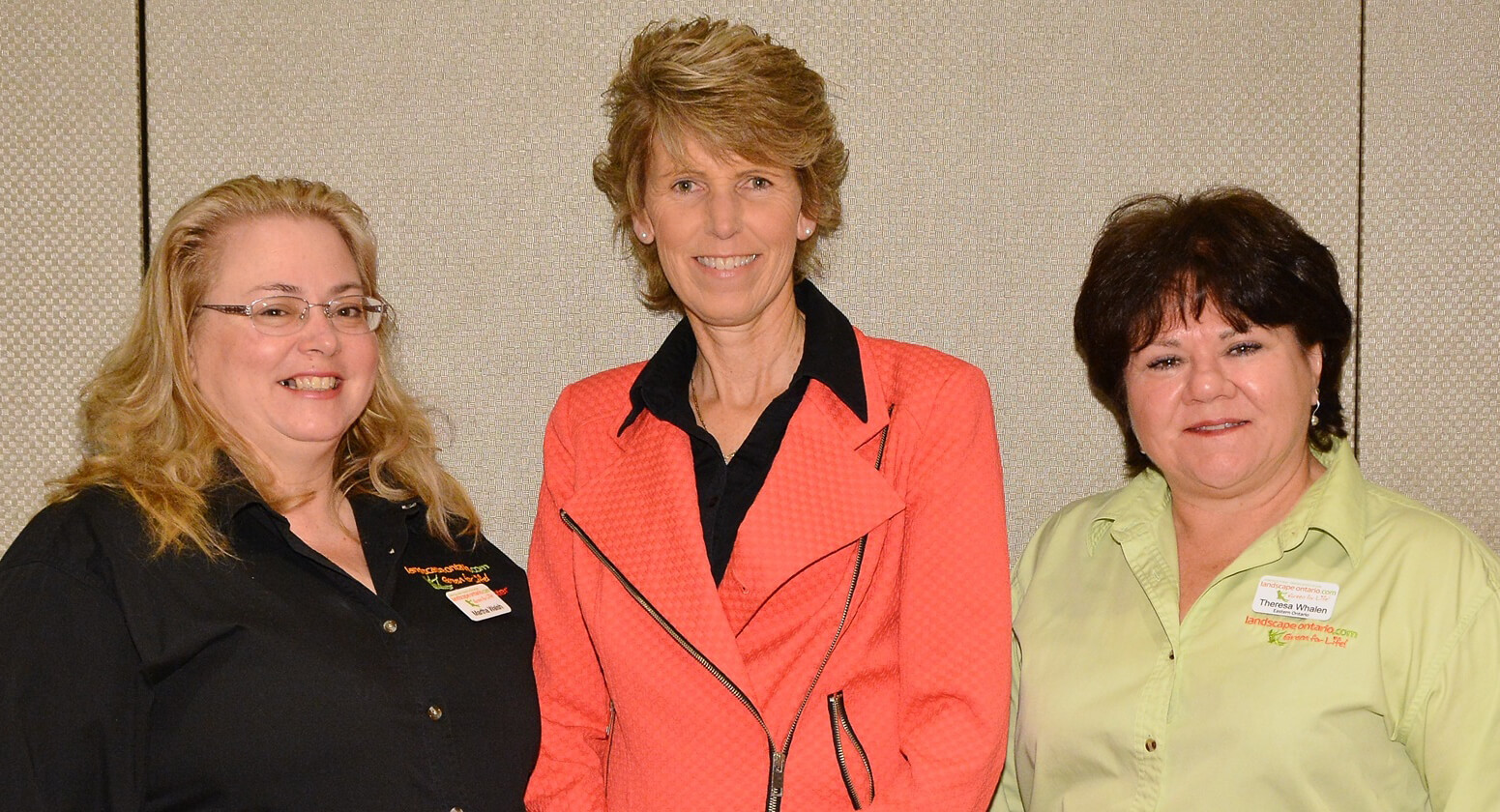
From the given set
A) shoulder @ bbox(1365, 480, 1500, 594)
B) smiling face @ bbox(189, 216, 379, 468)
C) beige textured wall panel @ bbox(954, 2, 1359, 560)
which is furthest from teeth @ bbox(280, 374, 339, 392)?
shoulder @ bbox(1365, 480, 1500, 594)

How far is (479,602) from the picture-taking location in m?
2.28

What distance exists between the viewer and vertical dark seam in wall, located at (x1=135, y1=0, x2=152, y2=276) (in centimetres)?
263

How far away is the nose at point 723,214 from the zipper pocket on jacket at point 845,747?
0.82 metres

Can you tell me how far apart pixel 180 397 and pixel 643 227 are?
2.93 feet

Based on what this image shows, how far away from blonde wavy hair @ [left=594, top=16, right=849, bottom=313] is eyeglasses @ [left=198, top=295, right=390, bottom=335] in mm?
557

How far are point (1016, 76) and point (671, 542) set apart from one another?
1.39 meters

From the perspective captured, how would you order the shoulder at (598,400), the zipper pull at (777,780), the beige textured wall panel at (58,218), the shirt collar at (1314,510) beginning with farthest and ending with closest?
the beige textured wall panel at (58,218) < the shoulder at (598,400) < the shirt collar at (1314,510) < the zipper pull at (777,780)

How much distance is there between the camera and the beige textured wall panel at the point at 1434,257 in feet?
8.84

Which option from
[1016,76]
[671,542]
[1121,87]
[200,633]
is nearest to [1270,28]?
[1121,87]

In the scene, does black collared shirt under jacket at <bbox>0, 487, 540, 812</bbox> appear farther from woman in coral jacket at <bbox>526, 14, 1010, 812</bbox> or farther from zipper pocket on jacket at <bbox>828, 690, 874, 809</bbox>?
zipper pocket on jacket at <bbox>828, 690, 874, 809</bbox>

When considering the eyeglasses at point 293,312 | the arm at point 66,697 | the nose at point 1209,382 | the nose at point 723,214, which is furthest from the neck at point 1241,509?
the arm at point 66,697

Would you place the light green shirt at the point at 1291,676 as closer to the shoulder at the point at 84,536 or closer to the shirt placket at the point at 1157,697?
the shirt placket at the point at 1157,697

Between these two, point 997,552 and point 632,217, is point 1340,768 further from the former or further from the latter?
point 632,217

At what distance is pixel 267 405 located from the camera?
2086 mm
